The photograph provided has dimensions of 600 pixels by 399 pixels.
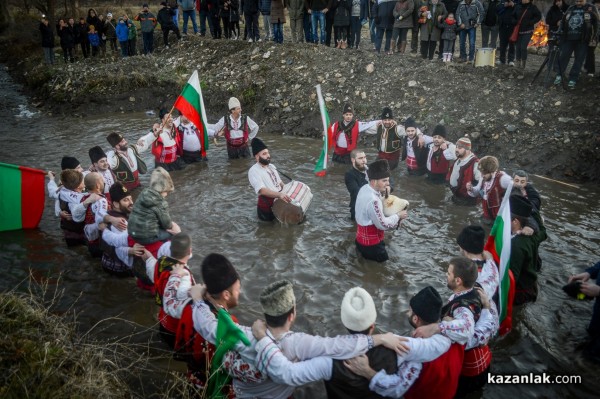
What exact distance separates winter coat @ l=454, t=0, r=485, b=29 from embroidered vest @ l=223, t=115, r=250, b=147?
23.3 feet

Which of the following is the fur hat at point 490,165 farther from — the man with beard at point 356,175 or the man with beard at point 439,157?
the man with beard at point 356,175

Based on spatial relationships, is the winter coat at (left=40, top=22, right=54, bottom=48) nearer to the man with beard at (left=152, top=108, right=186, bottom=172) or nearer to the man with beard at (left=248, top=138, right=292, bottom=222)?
the man with beard at (left=152, top=108, right=186, bottom=172)

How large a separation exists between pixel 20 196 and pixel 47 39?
1496 cm

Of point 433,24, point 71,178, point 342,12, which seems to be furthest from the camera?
point 342,12

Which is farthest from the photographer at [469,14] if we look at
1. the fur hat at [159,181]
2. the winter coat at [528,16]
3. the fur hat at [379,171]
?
the fur hat at [159,181]

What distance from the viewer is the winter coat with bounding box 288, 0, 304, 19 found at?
1655 centimetres

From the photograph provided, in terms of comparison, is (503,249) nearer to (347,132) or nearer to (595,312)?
(595,312)

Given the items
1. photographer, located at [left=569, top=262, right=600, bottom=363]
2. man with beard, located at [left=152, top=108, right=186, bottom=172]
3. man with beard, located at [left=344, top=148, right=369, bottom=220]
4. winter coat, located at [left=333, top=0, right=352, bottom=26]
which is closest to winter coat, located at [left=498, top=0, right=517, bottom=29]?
winter coat, located at [left=333, top=0, right=352, bottom=26]

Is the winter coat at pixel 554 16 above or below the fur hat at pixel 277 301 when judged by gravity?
above

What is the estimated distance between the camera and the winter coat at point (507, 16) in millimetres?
13195

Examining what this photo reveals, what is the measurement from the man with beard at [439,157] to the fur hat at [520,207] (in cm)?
368

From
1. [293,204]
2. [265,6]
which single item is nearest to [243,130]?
[293,204]

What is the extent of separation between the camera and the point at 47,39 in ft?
66.7

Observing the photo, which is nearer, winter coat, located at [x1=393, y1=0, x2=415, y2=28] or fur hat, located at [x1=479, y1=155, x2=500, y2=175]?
fur hat, located at [x1=479, y1=155, x2=500, y2=175]
